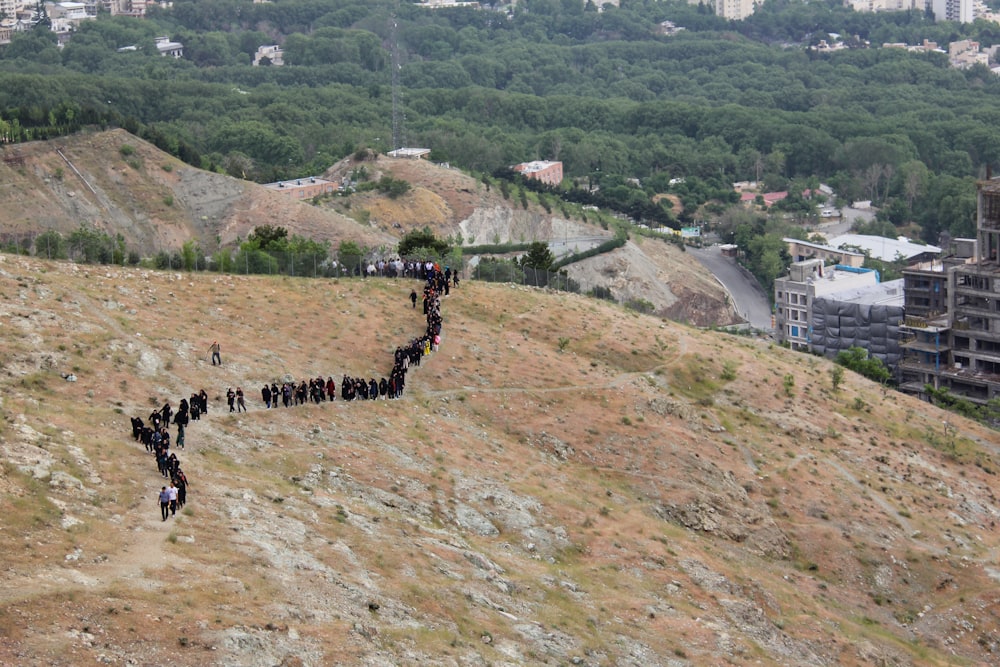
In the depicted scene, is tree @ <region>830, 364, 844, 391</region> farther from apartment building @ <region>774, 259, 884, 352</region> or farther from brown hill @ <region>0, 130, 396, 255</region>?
brown hill @ <region>0, 130, 396, 255</region>

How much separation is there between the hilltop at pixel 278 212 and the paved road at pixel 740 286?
241cm

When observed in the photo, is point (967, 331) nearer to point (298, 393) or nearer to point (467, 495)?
point (467, 495)

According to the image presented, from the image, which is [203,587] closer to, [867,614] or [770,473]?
[867,614]

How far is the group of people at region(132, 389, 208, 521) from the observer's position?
43.9m

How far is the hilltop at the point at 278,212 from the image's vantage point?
119688 mm

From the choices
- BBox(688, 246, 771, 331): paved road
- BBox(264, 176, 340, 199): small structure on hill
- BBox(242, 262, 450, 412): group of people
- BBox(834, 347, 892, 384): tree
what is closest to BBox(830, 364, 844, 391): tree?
BBox(834, 347, 892, 384): tree

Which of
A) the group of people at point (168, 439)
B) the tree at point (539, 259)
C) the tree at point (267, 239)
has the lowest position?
the tree at point (539, 259)

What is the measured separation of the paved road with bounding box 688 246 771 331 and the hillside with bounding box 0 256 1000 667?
62.6 metres

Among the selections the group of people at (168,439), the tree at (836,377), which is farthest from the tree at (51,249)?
the tree at (836,377)

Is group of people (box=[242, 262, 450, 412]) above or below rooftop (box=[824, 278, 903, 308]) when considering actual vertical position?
above

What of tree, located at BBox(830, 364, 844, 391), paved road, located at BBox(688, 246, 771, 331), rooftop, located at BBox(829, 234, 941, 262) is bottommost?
paved road, located at BBox(688, 246, 771, 331)

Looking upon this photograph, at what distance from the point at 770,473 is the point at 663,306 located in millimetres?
73816

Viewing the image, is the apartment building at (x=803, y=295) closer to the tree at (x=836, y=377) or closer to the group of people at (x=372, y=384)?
the tree at (x=836, y=377)

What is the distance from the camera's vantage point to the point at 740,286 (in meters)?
158
